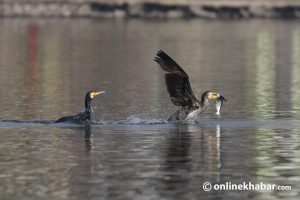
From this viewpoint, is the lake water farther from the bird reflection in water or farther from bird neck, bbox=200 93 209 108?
bird neck, bbox=200 93 209 108

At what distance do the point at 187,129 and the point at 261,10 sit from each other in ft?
363

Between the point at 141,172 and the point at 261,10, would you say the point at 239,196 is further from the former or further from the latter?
the point at 261,10

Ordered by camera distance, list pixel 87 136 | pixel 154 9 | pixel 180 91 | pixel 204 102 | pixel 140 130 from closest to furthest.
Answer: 1. pixel 87 136
2. pixel 140 130
3. pixel 180 91
4. pixel 204 102
5. pixel 154 9

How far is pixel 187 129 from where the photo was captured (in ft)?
105

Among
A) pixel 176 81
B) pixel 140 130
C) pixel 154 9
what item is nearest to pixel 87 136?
pixel 140 130

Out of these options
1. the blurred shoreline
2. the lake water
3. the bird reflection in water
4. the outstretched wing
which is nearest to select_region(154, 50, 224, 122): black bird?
the outstretched wing

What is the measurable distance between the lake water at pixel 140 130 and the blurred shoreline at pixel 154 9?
65557 millimetres

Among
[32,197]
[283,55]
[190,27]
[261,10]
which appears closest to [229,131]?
[32,197]

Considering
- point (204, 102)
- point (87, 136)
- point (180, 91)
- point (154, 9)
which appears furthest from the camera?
point (154, 9)

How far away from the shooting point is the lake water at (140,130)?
23.8m

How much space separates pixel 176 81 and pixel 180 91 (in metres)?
0.34

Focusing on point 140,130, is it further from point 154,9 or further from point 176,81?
point 154,9

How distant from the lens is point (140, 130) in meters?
31.6

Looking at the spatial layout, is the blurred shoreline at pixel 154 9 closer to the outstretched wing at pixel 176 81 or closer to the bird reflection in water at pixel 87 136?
the outstretched wing at pixel 176 81
